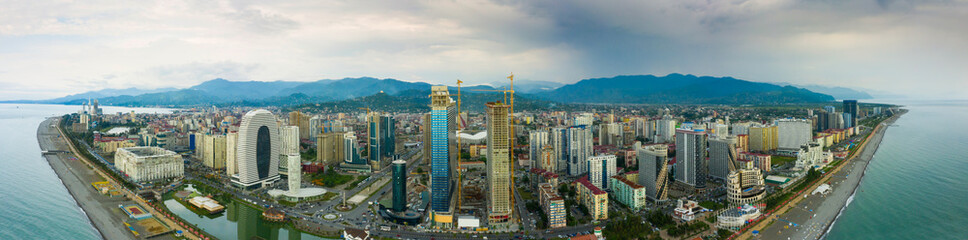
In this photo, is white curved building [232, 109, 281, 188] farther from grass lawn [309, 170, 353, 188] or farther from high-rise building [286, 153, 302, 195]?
high-rise building [286, 153, 302, 195]

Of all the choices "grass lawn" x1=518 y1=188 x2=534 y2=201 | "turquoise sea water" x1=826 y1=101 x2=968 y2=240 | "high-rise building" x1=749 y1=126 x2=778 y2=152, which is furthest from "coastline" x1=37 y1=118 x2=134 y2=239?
"high-rise building" x1=749 y1=126 x2=778 y2=152

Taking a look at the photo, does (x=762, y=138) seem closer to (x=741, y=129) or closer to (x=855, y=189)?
(x=741, y=129)

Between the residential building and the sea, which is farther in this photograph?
the residential building

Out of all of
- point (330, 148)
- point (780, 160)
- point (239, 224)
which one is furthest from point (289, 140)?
point (780, 160)

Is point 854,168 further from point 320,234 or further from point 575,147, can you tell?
point 320,234

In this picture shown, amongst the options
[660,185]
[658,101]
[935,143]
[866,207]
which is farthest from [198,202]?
[658,101]
